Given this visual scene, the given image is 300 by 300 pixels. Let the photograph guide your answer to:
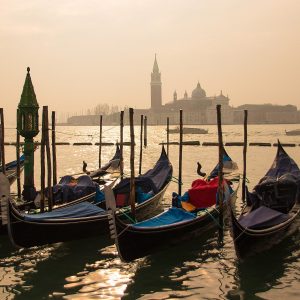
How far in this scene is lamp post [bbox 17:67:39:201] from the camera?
13039 millimetres

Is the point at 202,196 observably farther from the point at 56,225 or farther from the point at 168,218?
the point at 56,225

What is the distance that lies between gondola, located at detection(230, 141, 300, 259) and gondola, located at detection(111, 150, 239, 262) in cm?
83

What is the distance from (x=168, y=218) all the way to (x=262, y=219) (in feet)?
5.66

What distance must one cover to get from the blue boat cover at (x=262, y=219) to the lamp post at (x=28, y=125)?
21.2 ft

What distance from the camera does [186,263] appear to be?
8438mm

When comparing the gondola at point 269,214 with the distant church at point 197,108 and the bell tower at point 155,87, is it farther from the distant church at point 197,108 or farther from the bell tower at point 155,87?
the bell tower at point 155,87

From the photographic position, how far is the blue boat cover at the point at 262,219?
28.3 feet

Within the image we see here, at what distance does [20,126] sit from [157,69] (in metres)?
171

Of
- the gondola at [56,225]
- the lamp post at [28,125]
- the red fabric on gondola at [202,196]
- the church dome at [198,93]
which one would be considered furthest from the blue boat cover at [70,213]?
the church dome at [198,93]

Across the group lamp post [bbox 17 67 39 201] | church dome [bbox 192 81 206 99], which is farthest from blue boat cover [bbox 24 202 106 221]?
church dome [bbox 192 81 206 99]

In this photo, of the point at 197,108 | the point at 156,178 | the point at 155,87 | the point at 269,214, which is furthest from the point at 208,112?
the point at 269,214

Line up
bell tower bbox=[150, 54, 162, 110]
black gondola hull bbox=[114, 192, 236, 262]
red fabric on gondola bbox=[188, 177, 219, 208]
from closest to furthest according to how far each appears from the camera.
Result: black gondola hull bbox=[114, 192, 236, 262] → red fabric on gondola bbox=[188, 177, 219, 208] → bell tower bbox=[150, 54, 162, 110]

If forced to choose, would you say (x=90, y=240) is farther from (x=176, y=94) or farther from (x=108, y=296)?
(x=176, y=94)

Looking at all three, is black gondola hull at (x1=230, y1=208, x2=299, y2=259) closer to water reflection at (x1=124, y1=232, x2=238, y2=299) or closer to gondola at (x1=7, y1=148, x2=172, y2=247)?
water reflection at (x1=124, y1=232, x2=238, y2=299)
